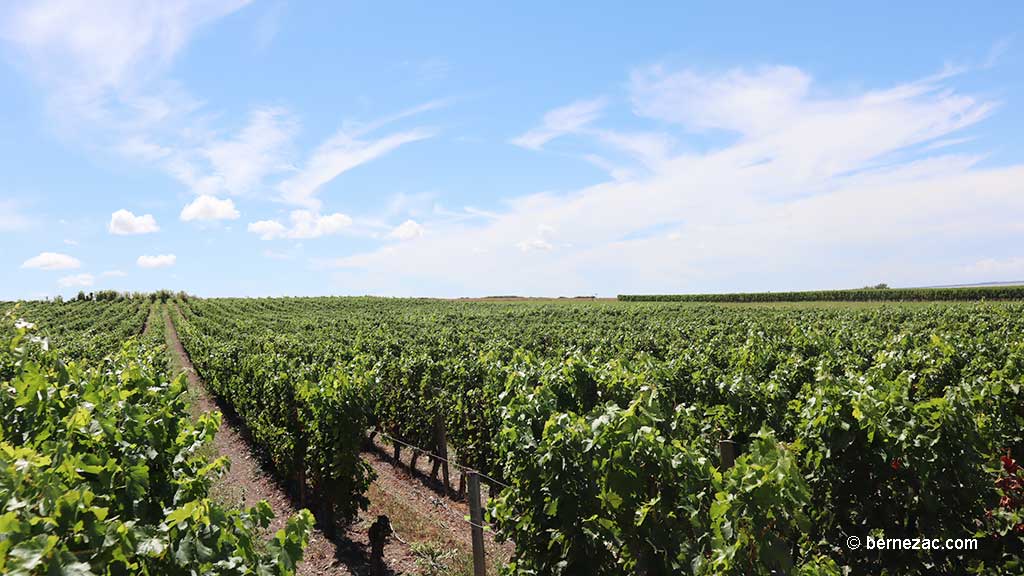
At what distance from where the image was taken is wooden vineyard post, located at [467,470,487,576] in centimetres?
626

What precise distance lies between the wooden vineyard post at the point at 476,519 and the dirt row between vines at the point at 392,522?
234 mm

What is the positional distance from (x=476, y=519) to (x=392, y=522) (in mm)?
3357

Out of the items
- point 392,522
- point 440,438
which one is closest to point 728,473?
point 392,522

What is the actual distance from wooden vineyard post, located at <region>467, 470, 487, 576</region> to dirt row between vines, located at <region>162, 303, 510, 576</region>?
234mm

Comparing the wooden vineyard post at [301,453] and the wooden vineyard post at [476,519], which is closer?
the wooden vineyard post at [476,519]

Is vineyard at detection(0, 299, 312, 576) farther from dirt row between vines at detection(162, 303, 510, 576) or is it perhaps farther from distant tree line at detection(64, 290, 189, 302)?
distant tree line at detection(64, 290, 189, 302)

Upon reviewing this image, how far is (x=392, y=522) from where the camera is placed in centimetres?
899

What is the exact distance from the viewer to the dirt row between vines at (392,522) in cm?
758

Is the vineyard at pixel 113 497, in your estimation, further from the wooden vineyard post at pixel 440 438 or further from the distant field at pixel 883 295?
the distant field at pixel 883 295

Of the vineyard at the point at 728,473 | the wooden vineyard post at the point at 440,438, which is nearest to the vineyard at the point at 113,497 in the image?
the vineyard at the point at 728,473

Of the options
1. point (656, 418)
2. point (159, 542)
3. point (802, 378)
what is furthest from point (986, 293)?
point (159, 542)

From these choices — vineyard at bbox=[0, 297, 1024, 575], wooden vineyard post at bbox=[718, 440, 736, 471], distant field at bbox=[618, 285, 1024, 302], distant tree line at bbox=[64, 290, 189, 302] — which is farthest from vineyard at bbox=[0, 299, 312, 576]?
distant tree line at bbox=[64, 290, 189, 302]

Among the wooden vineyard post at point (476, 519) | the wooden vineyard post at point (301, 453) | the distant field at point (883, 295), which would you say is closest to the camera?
the wooden vineyard post at point (476, 519)

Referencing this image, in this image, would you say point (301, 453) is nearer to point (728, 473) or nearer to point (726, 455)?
point (726, 455)
